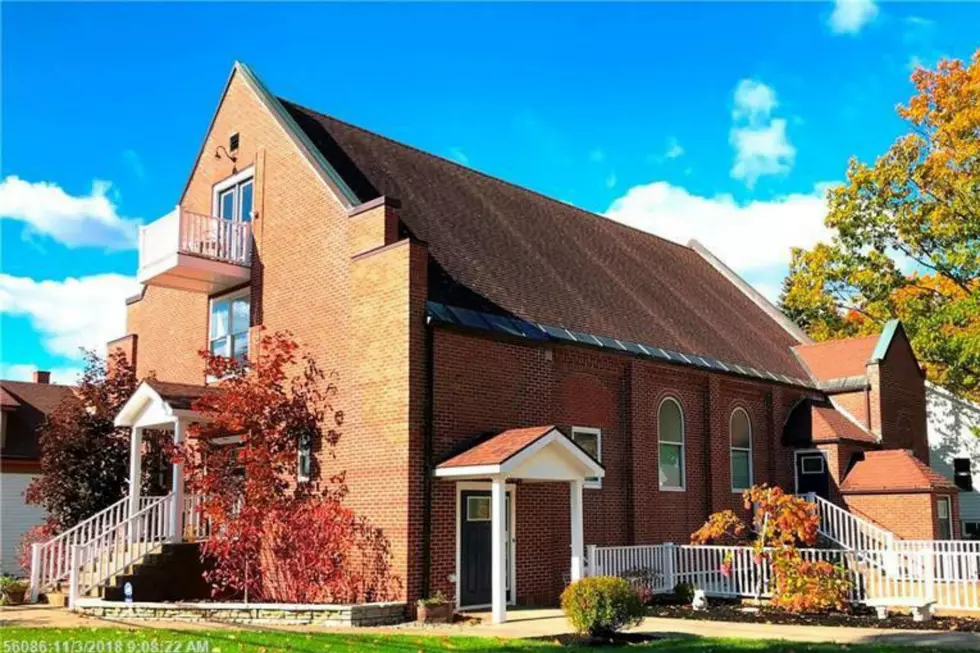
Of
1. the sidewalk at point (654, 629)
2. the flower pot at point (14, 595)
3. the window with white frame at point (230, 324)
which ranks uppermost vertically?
the window with white frame at point (230, 324)

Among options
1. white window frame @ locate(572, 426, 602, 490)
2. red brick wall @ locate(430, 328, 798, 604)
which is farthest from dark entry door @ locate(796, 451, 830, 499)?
white window frame @ locate(572, 426, 602, 490)

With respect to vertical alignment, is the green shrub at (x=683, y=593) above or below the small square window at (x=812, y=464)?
below

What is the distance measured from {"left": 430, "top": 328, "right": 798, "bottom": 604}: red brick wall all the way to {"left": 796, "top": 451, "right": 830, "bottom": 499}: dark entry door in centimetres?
39

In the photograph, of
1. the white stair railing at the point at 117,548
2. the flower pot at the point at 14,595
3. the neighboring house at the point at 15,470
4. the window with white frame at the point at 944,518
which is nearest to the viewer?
the white stair railing at the point at 117,548

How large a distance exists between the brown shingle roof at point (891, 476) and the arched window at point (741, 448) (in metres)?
2.73

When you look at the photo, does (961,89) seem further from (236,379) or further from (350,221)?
(236,379)

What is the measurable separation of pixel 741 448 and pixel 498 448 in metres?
11.4

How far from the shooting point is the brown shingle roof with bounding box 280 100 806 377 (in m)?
22.4

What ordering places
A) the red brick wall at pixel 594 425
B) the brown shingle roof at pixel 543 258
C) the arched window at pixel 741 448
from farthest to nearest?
the arched window at pixel 741 448, the brown shingle roof at pixel 543 258, the red brick wall at pixel 594 425

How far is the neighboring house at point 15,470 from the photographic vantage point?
32.0 m

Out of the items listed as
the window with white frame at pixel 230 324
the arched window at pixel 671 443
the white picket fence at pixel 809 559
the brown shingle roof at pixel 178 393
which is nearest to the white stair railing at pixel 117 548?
the brown shingle roof at pixel 178 393

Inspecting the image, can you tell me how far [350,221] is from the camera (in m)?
20.3

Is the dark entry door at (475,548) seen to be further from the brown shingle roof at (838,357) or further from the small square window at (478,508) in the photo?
the brown shingle roof at (838,357)
